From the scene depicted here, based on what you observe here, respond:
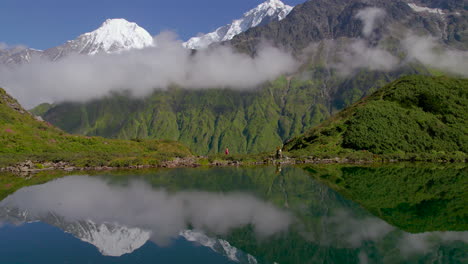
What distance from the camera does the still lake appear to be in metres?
19.7

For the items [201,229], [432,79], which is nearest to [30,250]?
[201,229]

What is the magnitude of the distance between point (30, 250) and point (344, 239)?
63.8 ft

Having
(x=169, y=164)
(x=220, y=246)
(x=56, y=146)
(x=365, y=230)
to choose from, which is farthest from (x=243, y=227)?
(x=56, y=146)

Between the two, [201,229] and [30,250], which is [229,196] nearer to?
[201,229]

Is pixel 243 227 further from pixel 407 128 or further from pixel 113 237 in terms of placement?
pixel 407 128

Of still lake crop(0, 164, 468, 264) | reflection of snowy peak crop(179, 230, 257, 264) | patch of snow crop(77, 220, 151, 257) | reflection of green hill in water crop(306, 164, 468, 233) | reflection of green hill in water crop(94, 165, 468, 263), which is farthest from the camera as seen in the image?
reflection of green hill in water crop(306, 164, 468, 233)

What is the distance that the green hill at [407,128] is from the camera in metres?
109

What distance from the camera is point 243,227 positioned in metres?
25.1

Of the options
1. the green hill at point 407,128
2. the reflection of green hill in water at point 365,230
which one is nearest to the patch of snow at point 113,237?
the reflection of green hill in water at point 365,230

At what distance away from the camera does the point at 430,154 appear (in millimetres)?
104500

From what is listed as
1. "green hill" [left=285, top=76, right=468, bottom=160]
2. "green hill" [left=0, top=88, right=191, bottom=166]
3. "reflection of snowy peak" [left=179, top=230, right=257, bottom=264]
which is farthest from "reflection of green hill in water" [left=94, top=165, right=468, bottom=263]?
"green hill" [left=0, top=88, right=191, bottom=166]

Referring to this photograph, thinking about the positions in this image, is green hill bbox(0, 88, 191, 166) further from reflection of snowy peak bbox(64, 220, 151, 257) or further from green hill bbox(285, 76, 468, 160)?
reflection of snowy peak bbox(64, 220, 151, 257)

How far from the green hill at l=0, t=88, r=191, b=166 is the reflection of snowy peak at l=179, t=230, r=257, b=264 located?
81839 millimetres

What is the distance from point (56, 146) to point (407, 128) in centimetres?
12085
